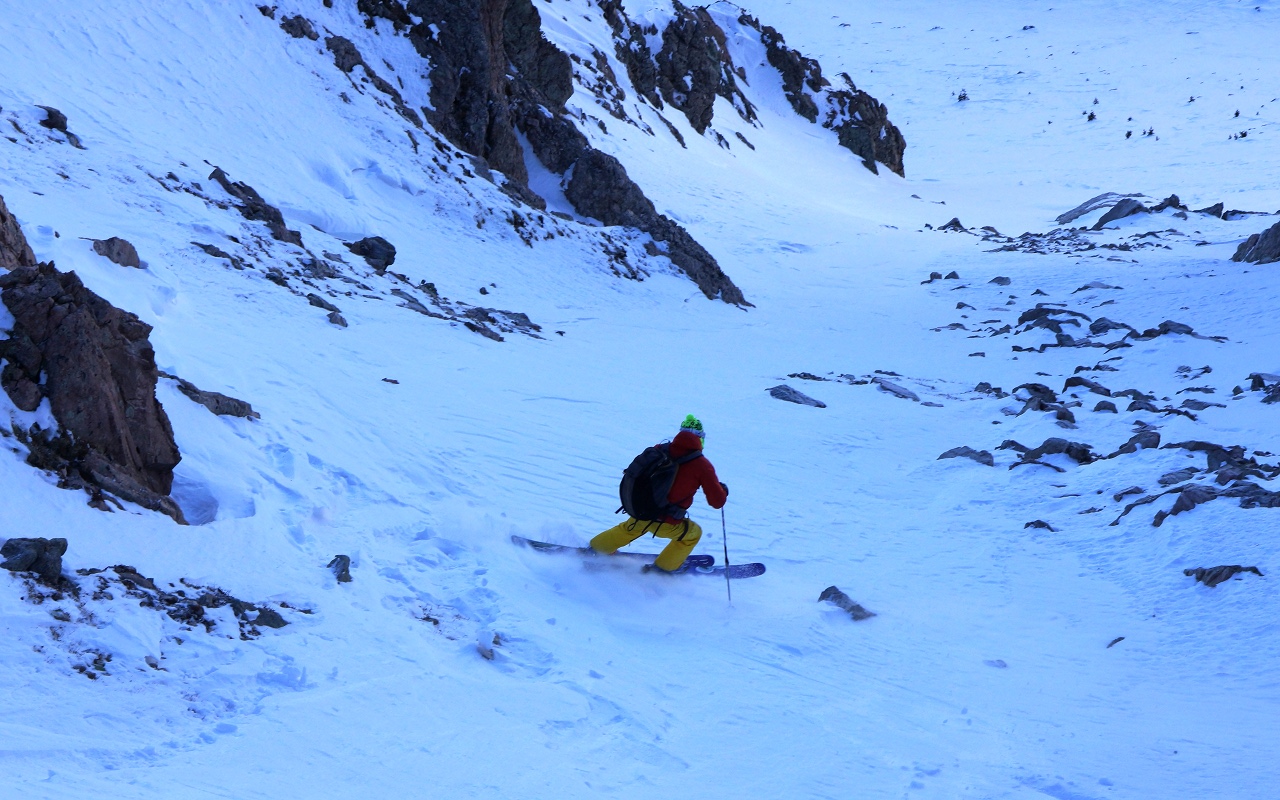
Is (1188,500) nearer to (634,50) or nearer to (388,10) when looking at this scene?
(388,10)

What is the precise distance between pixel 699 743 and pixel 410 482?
413 cm

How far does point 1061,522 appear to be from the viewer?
9953 millimetres

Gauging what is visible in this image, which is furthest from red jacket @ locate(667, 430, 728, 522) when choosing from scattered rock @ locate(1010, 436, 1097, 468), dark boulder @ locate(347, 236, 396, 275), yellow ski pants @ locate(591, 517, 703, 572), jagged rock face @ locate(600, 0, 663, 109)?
jagged rock face @ locate(600, 0, 663, 109)

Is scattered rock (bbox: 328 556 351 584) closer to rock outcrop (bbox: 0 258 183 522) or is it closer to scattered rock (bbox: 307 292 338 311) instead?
rock outcrop (bbox: 0 258 183 522)

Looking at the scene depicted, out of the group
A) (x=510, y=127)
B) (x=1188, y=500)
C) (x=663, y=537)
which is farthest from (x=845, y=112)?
(x=663, y=537)

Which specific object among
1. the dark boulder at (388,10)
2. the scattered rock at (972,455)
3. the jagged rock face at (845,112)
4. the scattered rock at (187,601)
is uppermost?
the jagged rock face at (845,112)

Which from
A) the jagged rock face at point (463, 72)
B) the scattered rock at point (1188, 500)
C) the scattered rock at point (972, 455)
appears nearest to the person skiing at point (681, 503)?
the scattered rock at point (1188, 500)

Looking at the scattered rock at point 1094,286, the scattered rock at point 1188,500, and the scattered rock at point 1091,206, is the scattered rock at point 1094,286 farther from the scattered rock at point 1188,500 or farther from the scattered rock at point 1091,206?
the scattered rock at point 1188,500

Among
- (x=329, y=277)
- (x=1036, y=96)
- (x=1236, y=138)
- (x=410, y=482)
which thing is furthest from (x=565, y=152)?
(x=1036, y=96)

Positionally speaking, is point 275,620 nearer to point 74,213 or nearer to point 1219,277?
point 74,213

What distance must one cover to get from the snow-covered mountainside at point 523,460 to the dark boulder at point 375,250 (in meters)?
0.12

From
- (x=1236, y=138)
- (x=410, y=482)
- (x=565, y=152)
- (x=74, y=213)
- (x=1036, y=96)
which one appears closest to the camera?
(x=410, y=482)

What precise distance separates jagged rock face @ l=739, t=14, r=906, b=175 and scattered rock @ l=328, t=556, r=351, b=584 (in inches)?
1928

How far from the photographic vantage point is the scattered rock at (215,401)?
808 cm
